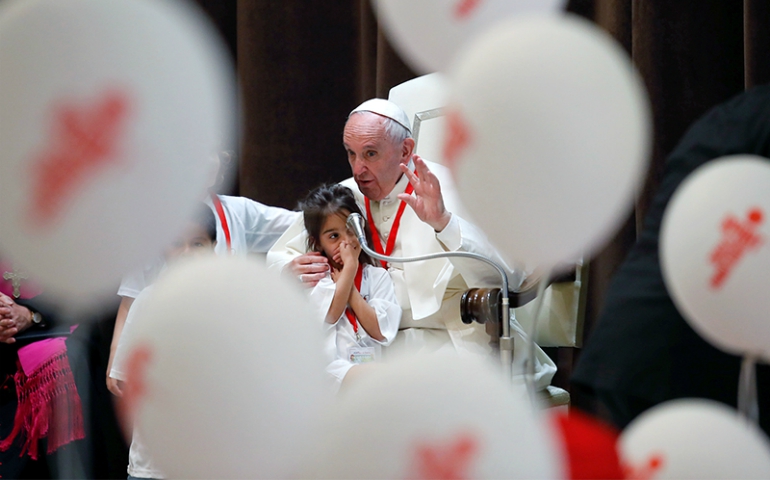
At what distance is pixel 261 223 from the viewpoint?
238cm

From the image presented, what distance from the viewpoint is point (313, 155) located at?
3205 mm

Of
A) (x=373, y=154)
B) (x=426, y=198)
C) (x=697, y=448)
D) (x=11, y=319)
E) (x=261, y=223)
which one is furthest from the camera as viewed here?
(x=261, y=223)

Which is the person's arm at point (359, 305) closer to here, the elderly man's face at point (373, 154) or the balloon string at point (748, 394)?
the elderly man's face at point (373, 154)

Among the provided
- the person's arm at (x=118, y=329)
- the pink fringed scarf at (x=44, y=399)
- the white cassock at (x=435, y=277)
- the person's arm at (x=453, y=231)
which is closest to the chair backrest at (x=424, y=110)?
the white cassock at (x=435, y=277)

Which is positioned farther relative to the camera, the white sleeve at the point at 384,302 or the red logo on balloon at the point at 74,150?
the white sleeve at the point at 384,302

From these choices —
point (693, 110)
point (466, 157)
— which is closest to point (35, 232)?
point (466, 157)

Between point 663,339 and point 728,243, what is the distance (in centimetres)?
28

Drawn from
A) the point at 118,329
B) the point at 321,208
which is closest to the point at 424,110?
the point at 321,208

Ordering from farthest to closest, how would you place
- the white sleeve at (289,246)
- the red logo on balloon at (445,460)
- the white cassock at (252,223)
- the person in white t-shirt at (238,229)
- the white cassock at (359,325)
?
the white cassock at (252,223) < the white sleeve at (289,246) < the person in white t-shirt at (238,229) < the white cassock at (359,325) < the red logo on balloon at (445,460)

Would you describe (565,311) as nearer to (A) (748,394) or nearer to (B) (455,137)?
(A) (748,394)

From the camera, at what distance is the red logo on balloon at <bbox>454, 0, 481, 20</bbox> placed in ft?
3.12

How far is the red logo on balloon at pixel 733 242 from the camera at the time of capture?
87 centimetres

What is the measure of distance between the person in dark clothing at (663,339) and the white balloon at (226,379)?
564 millimetres

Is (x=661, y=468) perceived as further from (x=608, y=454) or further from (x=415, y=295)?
(x=415, y=295)
